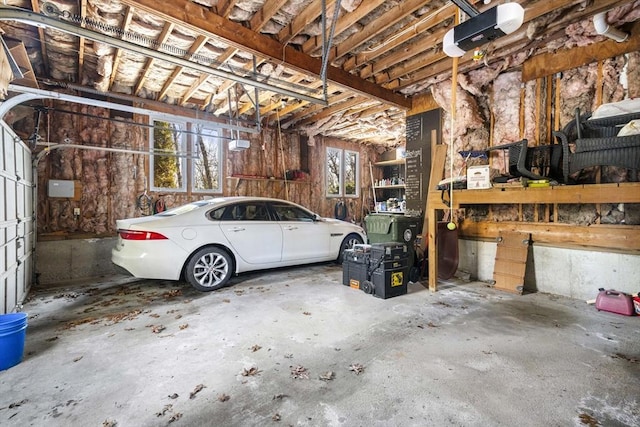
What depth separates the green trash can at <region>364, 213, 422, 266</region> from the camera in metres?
4.27

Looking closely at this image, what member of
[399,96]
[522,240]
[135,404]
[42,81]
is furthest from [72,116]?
[522,240]

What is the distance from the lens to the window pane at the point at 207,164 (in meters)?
6.21

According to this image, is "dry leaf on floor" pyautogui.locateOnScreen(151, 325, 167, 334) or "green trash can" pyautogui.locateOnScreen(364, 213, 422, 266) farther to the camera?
"green trash can" pyautogui.locateOnScreen(364, 213, 422, 266)

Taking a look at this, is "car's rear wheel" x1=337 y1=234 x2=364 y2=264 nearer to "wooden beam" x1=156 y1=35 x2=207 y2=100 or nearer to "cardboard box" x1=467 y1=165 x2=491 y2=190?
"cardboard box" x1=467 y1=165 x2=491 y2=190

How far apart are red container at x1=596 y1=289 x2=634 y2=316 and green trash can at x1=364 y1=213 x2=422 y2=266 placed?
2026mm

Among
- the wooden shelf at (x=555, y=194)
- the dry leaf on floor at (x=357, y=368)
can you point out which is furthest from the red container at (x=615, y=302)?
the dry leaf on floor at (x=357, y=368)

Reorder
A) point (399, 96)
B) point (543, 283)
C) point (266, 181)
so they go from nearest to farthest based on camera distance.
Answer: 1. point (543, 283)
2. point (399, 96)
3. point (266, 181)

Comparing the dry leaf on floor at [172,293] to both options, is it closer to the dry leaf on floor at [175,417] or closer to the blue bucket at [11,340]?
the blue bucket at [11,340]

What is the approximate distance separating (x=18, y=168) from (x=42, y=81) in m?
2.15

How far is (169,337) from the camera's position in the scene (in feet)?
8.41

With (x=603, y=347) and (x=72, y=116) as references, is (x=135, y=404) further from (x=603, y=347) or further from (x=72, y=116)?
(x=72, y=116)

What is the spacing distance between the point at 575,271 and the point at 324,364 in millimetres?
3443

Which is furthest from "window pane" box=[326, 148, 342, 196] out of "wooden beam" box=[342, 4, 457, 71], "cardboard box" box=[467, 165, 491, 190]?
"cardboard box" box=[467, 165, 491, 190]

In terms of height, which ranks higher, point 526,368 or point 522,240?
point 522,240
